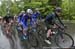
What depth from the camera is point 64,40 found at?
12.4 metres

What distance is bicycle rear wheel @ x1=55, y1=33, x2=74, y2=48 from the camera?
1245 cm

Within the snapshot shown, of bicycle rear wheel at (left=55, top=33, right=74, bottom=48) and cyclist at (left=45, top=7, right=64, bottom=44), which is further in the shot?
cyclist at (left=45, top=7, right=64, bottom=44)

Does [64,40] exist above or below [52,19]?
below

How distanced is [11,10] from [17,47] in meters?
12.5

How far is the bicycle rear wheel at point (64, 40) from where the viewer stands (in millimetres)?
12445

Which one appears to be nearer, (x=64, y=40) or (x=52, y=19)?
(x=64, y=40)

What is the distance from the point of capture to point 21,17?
47.2 ft

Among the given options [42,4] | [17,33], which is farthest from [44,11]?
[17,33]

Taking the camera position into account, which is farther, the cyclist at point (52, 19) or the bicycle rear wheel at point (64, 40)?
the cyclist at point (52, 19)

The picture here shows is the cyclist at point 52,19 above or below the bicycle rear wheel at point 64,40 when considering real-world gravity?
above

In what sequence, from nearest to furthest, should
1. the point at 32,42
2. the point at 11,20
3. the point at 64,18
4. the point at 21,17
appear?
the point at 32,42
the point at 21,17
the point at 11,20
the point at 64,18

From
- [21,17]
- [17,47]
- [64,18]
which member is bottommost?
[64,18]

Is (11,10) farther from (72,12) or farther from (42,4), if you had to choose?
(72,12)

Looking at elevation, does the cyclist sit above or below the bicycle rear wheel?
above
